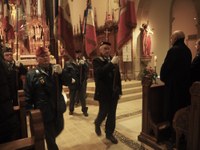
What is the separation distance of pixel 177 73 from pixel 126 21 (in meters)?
1.16

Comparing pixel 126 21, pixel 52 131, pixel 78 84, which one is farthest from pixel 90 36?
pixel 52 131

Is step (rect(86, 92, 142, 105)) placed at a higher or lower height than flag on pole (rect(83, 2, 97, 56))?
lower

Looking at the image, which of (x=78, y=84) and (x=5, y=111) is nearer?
(x=5, y=111)

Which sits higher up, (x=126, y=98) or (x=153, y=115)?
(x=153, y=115)

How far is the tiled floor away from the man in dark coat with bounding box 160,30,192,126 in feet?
3.20

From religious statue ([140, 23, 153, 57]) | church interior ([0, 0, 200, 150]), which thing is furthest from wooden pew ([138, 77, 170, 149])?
religious statue ([140, 23, 153, 57])

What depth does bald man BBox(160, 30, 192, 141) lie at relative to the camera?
2650 mm

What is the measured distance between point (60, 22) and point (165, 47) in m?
6.79

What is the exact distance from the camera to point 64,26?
266cm

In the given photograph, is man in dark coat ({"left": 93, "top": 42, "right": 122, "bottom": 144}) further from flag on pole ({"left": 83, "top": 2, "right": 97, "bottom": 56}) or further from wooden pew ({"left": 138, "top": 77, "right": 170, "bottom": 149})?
flag on pole ({"left": 83, "top": 2, "right": 97, "bottom": 56})

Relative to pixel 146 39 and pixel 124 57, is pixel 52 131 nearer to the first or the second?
pixel 124 57

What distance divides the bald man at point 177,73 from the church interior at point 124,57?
0.92 feet

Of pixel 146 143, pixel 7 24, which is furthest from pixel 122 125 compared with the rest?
pixel 7 24

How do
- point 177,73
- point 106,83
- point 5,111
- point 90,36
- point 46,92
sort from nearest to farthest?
point 5,111 < point 46,92 < point 177,73 < point 106,83 < point 90,36
